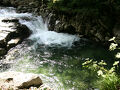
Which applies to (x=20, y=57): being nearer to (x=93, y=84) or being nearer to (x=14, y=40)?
(x=14, y=40)

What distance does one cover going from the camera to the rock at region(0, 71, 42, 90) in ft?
16.1

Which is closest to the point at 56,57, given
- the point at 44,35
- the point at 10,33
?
the point at 44,35

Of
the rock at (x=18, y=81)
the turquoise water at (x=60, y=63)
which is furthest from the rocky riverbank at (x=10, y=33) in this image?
the rock at (x=18, y=81)

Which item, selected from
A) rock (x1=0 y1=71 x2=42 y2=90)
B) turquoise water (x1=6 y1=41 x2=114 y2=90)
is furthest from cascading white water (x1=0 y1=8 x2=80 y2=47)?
rock (x1=0 y1=71 x2=42 y2=90)

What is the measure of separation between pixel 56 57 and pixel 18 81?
12.0ft

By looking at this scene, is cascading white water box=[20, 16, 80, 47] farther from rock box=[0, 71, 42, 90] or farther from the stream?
rock box=[0, 71, 42, 90]

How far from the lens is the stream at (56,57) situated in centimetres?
639

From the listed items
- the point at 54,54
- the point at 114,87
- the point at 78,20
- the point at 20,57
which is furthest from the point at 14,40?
the point at 114,87

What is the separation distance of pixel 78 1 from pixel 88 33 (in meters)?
2.38

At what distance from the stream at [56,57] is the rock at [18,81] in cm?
106

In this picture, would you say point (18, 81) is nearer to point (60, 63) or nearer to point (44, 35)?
point (60, 63)

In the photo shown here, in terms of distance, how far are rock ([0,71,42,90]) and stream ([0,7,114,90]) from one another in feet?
3.48

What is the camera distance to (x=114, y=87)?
3.79 m

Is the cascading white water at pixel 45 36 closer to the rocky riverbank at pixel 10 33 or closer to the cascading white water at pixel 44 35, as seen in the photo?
the cascading white water at pixel 44 35
